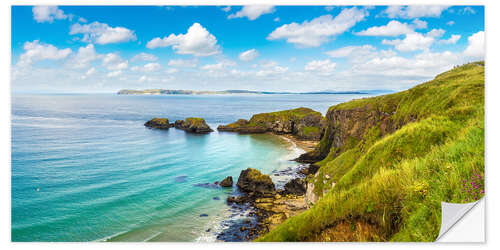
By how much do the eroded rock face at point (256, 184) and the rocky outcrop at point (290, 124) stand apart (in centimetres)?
3765

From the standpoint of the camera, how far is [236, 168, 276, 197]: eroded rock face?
27.3 metres

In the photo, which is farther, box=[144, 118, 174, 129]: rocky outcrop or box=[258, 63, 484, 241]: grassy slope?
box=[144, 118, 174, 129]: rocky outcrop

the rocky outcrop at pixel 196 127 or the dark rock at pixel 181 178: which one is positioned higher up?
the rocky outcrop at pixel 196 127

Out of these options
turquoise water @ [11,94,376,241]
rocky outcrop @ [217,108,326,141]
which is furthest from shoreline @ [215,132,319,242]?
rocky outcrop @ [217,108,326,141]

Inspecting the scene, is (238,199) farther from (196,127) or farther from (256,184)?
(196,127)

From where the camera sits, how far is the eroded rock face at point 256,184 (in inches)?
1073

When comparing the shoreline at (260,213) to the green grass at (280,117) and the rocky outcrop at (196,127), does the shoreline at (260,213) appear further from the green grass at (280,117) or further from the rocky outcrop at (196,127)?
the rocky outcrop at (196,127)

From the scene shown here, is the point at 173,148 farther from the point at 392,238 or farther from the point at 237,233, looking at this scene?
the point at 392,238

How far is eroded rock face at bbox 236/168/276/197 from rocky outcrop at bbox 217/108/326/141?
3765 centimetres

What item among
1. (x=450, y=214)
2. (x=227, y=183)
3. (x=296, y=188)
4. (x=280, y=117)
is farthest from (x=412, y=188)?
(x=280, y=117)

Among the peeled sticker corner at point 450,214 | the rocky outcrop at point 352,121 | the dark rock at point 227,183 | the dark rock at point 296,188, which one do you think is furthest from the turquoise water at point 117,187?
the peeled sticker corner at point 450,214

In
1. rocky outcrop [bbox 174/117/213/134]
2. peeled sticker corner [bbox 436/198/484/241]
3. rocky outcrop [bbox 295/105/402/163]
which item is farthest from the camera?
rocky outcrop [bbox 174/117/213/134]

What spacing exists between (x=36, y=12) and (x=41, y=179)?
23966 mm

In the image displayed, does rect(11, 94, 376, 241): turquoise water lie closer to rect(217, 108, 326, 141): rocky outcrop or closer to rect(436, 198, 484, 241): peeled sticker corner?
rect(436, 198, 484, 241): peeled sticker corner
